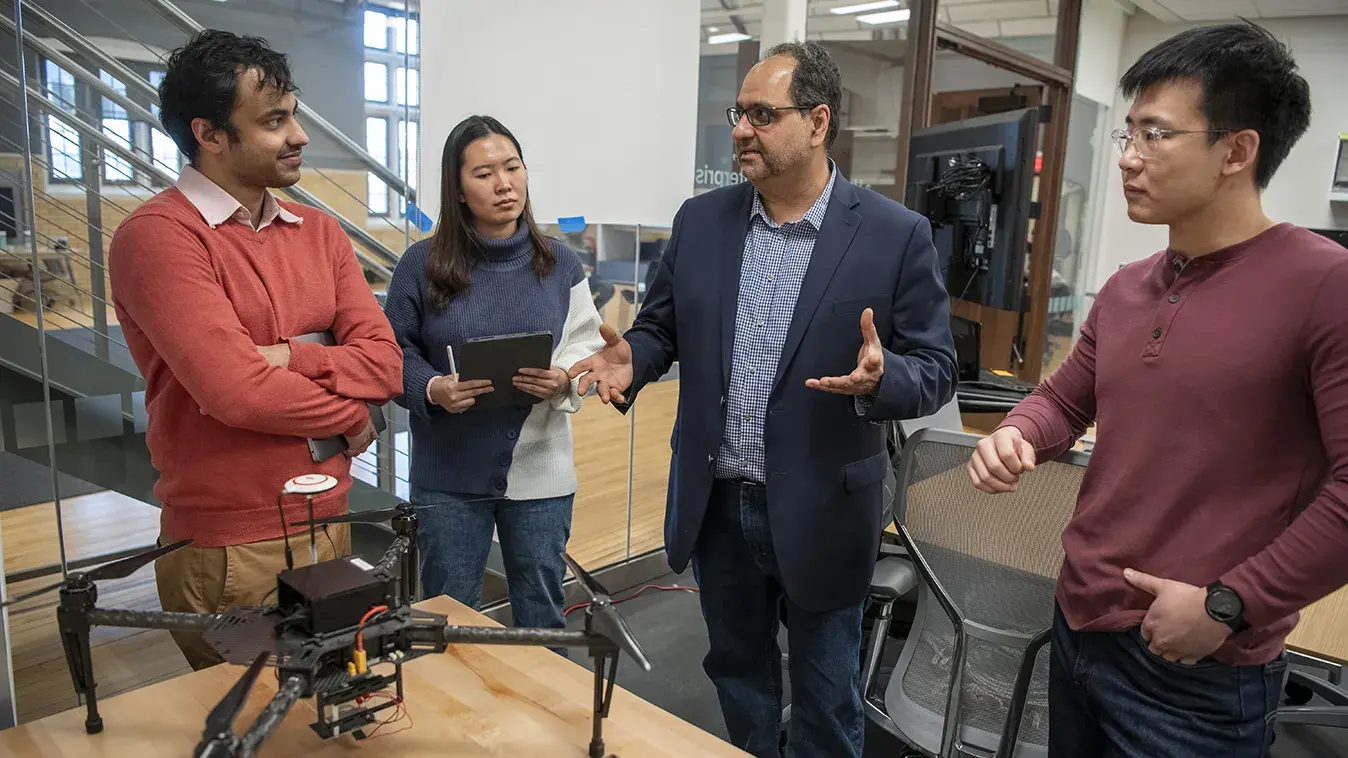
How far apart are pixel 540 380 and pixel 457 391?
0.18 metres

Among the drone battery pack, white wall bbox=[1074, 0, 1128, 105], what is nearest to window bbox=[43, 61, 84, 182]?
the drone battery pack

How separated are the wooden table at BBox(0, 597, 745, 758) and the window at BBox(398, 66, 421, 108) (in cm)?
179

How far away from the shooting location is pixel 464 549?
1961 millimetres


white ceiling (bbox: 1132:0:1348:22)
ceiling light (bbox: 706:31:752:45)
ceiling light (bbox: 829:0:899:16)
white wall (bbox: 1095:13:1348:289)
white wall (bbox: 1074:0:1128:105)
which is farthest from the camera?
white wall (bbox: 1095:13:1348:289)

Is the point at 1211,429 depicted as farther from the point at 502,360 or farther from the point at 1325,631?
the point at 502,360

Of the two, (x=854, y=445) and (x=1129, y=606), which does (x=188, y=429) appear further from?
(x=1129, y=606)

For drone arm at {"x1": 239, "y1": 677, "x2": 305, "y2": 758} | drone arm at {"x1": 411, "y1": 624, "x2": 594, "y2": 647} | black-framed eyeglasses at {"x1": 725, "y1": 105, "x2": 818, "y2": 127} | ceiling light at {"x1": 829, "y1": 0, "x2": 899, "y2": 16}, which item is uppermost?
ceiling light at {"x1": 829, "y1": 0, "x2": 899, "y2": 16}

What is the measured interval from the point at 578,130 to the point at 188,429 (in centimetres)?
154

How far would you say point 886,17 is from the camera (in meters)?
4.19

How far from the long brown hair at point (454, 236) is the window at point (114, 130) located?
2.81 ft

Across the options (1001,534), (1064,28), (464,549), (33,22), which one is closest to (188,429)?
(464,549)

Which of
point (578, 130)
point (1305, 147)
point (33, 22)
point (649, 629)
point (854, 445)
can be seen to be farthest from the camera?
point (1305, 147)

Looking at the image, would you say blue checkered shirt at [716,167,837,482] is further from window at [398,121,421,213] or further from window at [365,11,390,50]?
window at [365,11,390,50]

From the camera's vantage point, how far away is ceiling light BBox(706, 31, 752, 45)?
133 inches
